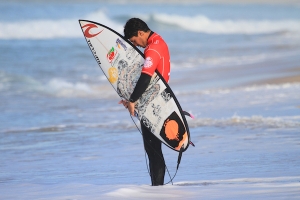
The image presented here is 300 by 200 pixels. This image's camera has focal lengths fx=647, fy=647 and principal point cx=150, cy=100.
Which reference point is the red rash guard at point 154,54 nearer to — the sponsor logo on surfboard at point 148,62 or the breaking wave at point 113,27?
the sponsor logo on surfboard at point 148,62

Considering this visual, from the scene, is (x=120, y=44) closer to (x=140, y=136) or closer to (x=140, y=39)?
(x=140, y=39)

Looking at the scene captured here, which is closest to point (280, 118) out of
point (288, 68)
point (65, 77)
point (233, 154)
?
point (233, 154)

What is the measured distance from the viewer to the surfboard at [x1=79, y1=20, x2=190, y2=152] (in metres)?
4.75

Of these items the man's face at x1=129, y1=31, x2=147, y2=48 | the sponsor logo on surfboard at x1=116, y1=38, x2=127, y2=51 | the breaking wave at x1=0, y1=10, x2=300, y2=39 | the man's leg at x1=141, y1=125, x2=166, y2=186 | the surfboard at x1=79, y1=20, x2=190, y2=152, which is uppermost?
the breaking wave at x1=0, y1=10, x2=300, y2=39

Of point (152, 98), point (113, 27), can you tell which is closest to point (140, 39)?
point (152, 98)

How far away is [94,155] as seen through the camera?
21.6 feet

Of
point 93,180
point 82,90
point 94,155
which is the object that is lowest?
point 93,180

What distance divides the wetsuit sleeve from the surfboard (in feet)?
0.44

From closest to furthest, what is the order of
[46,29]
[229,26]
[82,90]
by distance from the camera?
[82,90], [46,29], [229,26]

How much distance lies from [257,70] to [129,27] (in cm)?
1010

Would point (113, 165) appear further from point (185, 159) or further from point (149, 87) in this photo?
point (149, 87)

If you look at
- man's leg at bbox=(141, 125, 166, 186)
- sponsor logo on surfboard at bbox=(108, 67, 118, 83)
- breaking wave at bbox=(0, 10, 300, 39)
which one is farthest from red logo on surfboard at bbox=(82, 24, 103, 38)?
breaking wave at bbox=(0, 10, 300, 39)

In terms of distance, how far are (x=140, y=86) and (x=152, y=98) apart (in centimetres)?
27

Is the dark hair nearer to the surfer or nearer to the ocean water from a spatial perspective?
the surfer
